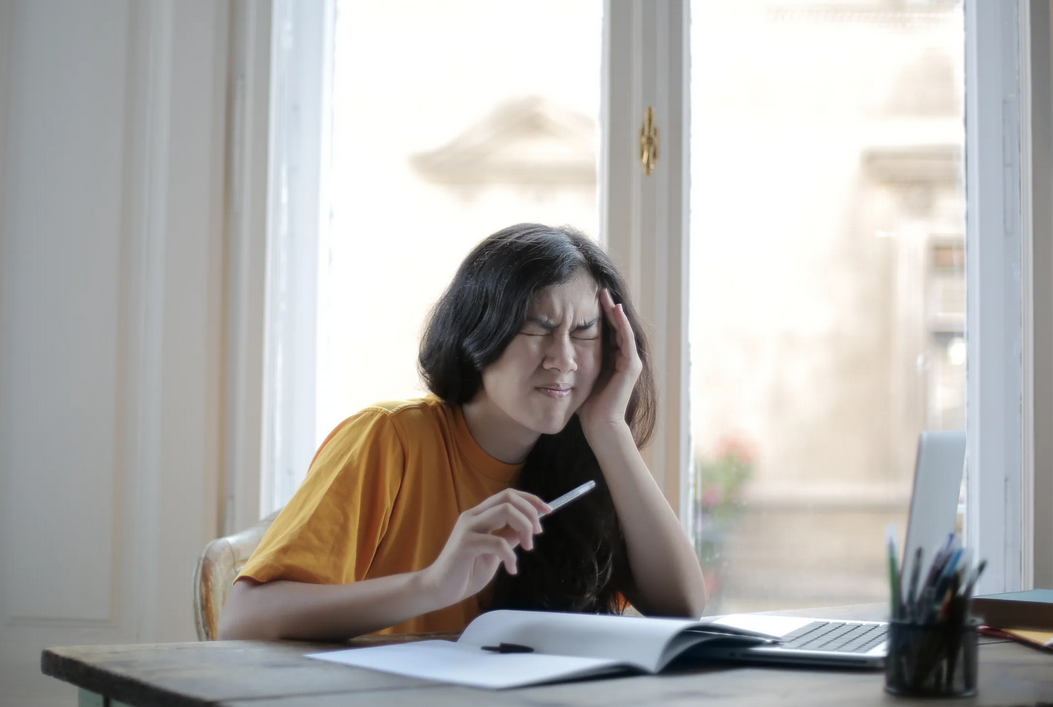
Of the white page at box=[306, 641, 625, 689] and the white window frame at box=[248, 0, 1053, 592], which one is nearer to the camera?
the white page at box=[306, 641, 625, 689]

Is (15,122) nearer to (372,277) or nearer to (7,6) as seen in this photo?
(7,6)

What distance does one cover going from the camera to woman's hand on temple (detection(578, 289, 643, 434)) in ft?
4.93

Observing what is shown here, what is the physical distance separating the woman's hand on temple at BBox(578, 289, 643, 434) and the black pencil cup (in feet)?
2.31

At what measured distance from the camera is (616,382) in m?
1.52

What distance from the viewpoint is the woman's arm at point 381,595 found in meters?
Answer: 1.05

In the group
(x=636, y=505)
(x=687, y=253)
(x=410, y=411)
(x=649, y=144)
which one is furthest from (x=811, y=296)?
(x=410, y=411)

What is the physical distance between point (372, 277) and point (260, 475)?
1.82 ft

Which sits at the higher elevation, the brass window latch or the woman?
the brass window latch

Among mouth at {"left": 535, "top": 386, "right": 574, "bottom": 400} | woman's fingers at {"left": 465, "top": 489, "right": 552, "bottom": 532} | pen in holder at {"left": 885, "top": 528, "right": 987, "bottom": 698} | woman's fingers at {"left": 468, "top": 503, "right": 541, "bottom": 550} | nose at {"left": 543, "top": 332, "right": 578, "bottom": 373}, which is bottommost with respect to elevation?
pen in holder at {"left": 885, "top": 528, "right": 987, "bottom": 698}

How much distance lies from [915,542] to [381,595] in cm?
55

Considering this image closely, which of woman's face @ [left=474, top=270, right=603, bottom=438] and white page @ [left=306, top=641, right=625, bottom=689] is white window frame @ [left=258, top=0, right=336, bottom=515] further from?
white page @ [left=306, top=641, right=625, bottom=689]

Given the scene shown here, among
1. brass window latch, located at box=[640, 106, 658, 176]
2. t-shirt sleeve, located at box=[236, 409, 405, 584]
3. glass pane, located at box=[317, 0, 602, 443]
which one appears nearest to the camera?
t-shirt sleeve, located at box=[236, 409, 405, 584]

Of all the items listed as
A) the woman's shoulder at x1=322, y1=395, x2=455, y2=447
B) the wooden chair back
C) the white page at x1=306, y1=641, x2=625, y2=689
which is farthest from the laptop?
the wooden chair back

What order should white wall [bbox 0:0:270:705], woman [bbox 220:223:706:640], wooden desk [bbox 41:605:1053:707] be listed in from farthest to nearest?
white wall [bbox 0:0:270:705] → woman [bbox 220:223:706:640] → wooden desk [bbox 41:605:1053:707]
